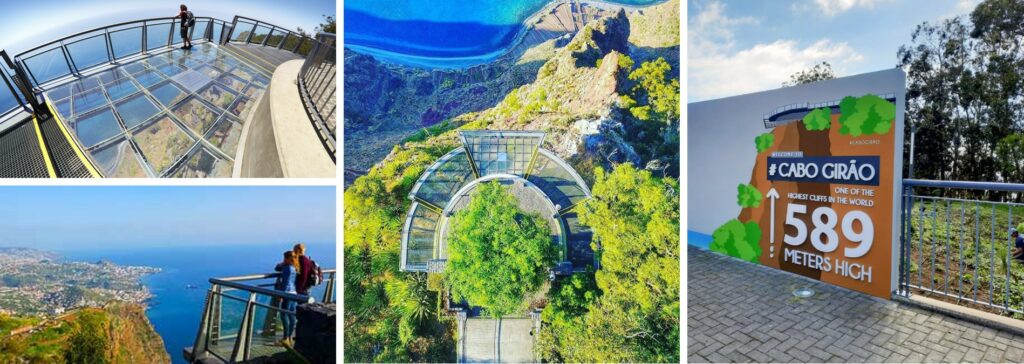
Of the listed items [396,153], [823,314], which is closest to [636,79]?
[396,153]

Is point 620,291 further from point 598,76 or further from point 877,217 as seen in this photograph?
point 877,217

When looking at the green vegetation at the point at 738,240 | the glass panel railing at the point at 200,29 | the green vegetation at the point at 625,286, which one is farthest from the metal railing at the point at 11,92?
the green vegetation at the point at 738,240

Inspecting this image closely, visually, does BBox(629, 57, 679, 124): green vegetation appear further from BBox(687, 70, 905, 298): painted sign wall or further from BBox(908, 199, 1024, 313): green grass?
BBox(908, 199, 1024, 313): green grass

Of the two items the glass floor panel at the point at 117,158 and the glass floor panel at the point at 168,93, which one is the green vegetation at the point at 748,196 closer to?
the glass floor panel at the point at 168,93

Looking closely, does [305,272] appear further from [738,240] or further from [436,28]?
[738,240]

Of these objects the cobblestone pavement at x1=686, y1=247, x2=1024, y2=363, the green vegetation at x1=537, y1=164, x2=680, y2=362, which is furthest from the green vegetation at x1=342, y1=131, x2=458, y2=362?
the cobblestone pavement at x1=686, y1=247, x2=1024, y2=363

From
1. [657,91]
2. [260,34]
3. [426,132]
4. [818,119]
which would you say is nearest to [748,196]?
[818,119]
